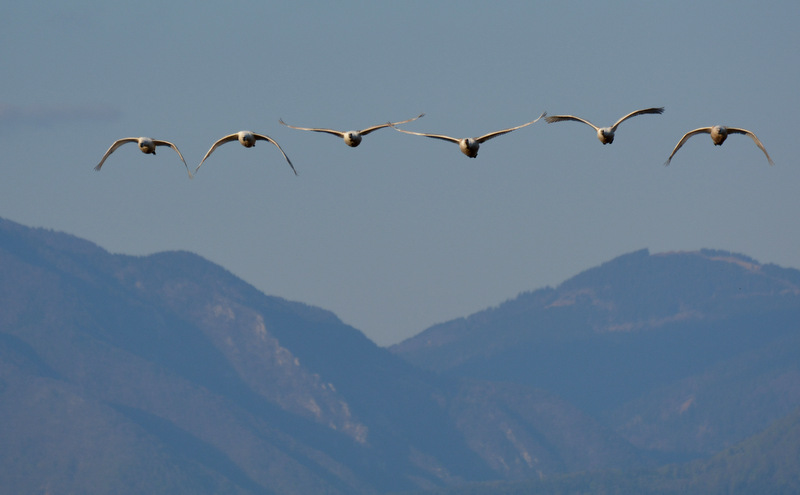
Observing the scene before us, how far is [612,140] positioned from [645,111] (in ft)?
9.33

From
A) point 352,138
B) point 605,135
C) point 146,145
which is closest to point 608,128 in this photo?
point 605,135

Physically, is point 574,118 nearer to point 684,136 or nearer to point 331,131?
point 684,136

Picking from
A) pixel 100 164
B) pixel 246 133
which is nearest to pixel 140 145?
pixel 100 164

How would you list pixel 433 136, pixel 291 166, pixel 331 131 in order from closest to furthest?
pixel 291 166, pixel 433 136, pixel 331 131

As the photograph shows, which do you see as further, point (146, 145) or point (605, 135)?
point (146, 145)

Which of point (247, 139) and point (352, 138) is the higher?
point (352, 138)

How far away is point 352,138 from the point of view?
316 ft

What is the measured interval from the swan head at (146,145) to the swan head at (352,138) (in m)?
15.5

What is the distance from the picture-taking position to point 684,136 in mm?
94250

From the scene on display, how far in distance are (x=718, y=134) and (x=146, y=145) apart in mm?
38458

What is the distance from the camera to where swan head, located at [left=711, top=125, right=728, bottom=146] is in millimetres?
92875

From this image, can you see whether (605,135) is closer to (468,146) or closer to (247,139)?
(468,146)

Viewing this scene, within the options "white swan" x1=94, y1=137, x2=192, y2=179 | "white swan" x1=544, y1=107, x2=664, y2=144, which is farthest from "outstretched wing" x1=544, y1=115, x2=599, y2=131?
"white swan" x1=94, y1=137, x2=192, y2=179

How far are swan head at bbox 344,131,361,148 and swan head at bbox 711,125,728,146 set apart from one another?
21.9 metres
